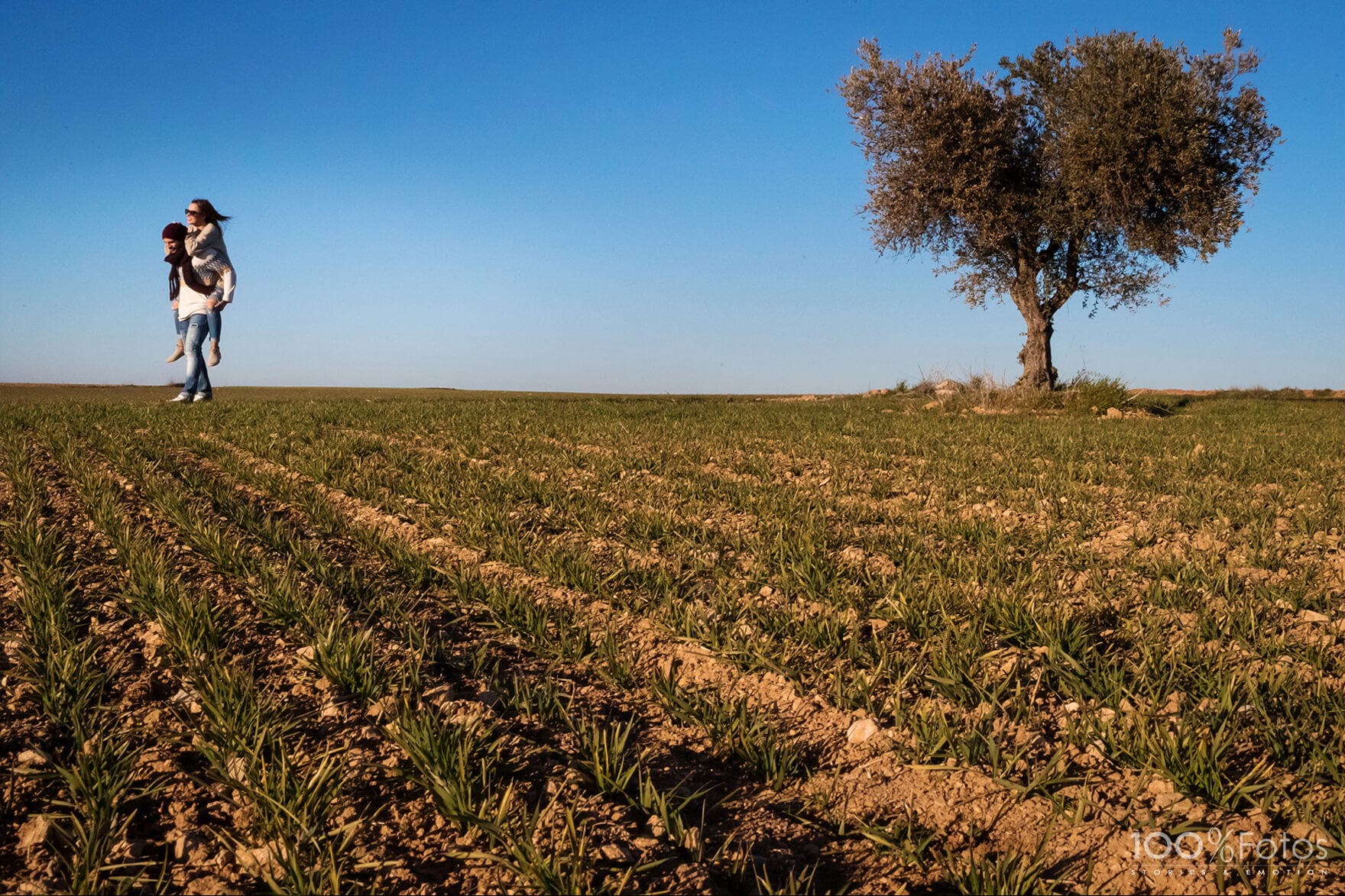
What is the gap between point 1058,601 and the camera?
11.8ft

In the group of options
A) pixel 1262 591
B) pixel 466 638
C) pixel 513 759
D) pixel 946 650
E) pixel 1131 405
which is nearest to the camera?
pixel 513 759

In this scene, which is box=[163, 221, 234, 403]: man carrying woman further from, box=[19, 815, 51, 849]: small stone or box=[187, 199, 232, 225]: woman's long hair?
box=[19, 815, 51, 849]: small stone

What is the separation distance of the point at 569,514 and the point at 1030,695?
344cm

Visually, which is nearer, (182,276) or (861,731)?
(861,731)

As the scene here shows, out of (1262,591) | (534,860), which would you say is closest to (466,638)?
(534,860)

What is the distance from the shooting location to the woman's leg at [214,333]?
15.6 m

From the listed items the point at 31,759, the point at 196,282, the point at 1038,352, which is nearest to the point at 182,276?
the point at 196,282

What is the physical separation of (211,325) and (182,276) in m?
1.16

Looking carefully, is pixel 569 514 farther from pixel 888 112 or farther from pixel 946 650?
pixel 888 112

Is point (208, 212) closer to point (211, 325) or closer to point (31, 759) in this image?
point (211, 325)

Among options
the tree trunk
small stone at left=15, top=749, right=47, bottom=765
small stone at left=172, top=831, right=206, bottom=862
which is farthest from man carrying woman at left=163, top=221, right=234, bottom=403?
the tree trunk

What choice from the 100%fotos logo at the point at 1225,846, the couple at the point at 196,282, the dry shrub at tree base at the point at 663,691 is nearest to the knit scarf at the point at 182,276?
the couple at the point at 196,282

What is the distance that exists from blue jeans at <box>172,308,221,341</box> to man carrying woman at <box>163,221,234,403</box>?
0.02 meters

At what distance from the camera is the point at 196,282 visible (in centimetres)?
1553
